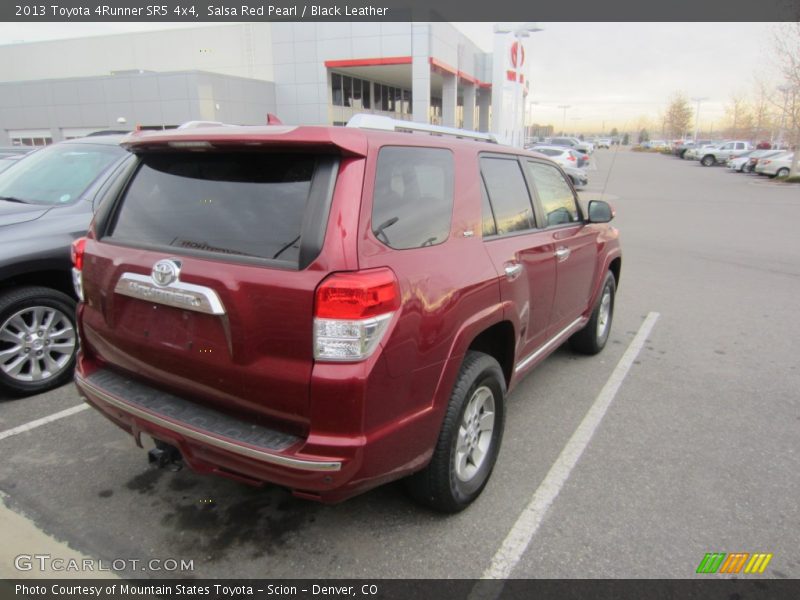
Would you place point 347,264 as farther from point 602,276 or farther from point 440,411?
point 602,276

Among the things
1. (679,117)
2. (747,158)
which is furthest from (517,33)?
(679,117)

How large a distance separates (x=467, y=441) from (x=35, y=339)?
10.6ft

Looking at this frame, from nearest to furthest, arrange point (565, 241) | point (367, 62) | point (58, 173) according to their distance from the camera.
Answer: point (565, 241)
point (58, 173)
point (367, 62)

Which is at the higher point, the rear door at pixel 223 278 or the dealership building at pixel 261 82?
the dealership building at pixel 261 82

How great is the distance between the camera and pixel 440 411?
243 centimetres

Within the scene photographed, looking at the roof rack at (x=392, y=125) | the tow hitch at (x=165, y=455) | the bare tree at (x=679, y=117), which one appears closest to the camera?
the tow hitch at (x=165, y=455)

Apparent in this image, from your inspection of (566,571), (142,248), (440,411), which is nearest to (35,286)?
(142,248)

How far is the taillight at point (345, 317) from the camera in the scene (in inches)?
79.0

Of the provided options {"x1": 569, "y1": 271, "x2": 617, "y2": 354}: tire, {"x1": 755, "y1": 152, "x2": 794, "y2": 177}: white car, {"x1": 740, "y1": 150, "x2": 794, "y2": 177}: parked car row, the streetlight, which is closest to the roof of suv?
{"x1": 569, "y1": 271, "x2": 617, "y2": 354}: tire

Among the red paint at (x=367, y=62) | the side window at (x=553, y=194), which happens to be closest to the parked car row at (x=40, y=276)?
the side window at (x=553, y=194)

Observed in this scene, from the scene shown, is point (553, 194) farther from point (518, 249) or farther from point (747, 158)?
point (747, 158)

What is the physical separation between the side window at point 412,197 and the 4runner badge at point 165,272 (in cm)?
84

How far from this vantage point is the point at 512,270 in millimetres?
3008

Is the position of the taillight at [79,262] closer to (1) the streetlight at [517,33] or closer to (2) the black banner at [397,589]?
(2) the black banner at [397,589]
